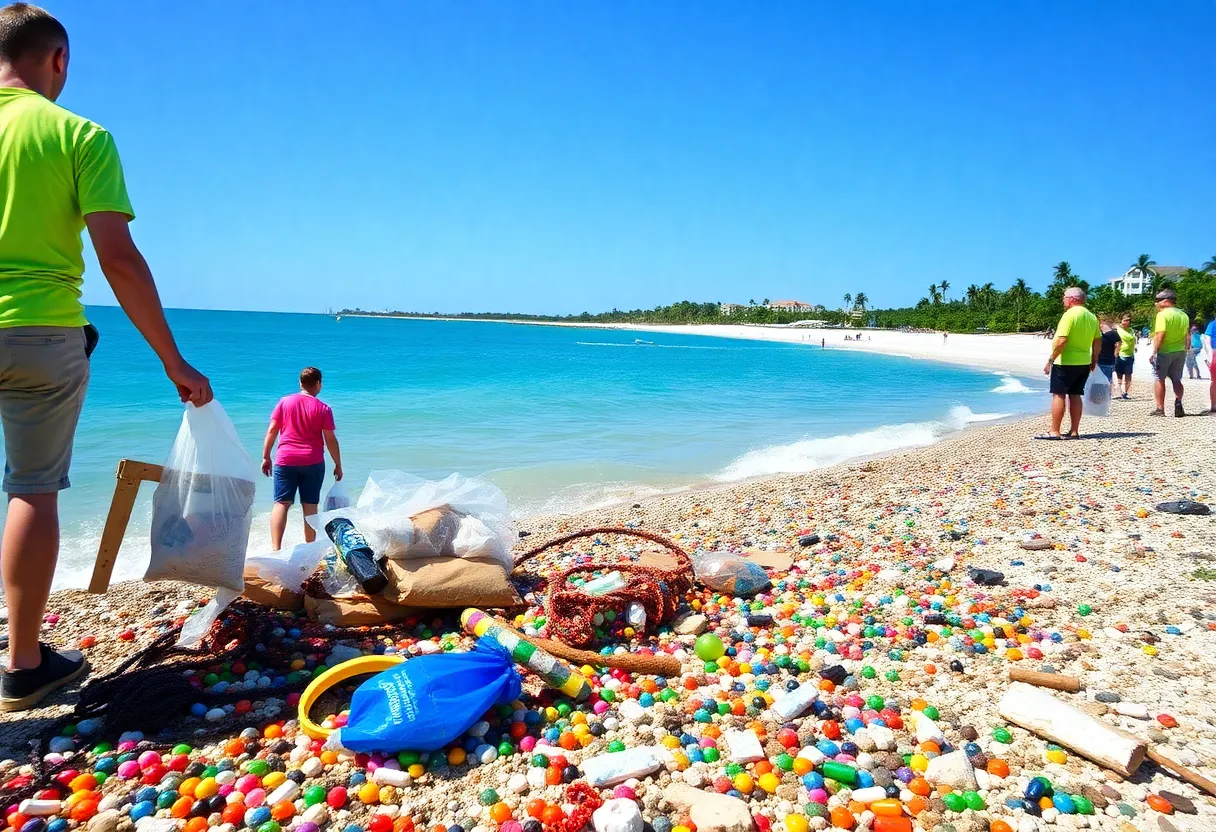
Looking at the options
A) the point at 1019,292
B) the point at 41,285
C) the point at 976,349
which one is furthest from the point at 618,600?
the point at 1019,292

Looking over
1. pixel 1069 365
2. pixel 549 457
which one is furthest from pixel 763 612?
pixel 549 457

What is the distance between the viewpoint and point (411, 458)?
1195 cm

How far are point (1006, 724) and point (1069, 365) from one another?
804 centimetres

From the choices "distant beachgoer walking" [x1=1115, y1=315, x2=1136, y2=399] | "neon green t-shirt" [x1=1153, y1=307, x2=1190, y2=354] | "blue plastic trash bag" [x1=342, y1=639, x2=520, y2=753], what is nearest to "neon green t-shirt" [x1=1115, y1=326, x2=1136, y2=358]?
"distant beachgoer walking" [x1=1115, y1=315, x2=1136, y2=399]

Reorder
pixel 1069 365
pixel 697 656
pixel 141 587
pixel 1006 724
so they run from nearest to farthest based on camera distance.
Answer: pixel 1006 724 < pixel 697 656 < pixel 141 587 < pixel 1069 365

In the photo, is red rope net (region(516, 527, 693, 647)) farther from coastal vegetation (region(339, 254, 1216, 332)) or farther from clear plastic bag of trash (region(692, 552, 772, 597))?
coastal vegetation (region(339, 254, 1216, 332))

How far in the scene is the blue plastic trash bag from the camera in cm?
239

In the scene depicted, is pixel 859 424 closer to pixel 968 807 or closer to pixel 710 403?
pixel 710 403

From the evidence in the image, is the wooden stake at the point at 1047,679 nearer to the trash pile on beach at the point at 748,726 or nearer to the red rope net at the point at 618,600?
the trash pile on beach at the point at 748,726

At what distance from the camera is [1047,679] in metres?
2.83

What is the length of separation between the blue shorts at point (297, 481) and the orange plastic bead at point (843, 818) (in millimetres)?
4943

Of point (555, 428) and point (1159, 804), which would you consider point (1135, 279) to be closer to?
point (555, 428)

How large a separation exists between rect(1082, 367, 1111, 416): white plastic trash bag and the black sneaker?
37.3 feet

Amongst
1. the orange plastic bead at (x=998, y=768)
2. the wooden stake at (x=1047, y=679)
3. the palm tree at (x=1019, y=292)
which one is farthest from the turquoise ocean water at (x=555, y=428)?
the palm tree at (x=1019, y=292)
